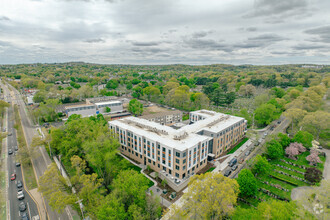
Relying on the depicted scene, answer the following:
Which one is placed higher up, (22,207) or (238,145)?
(22,207)

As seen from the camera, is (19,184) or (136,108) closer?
(19,184)

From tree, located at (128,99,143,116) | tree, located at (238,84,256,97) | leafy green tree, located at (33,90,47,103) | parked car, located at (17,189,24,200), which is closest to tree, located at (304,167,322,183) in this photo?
parked car, located at (17,189,24,200)

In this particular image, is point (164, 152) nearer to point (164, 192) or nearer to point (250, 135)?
point (164, 192)

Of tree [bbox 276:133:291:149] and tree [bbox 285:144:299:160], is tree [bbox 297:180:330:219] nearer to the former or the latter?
tree [bbox 285:144:299:160]

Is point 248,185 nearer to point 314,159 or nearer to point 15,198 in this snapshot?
point 314,159

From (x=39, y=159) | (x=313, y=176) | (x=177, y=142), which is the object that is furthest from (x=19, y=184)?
(x=313, y=176)

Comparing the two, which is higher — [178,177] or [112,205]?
[112,205]

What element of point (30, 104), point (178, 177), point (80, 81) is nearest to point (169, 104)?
point (178, 177)
